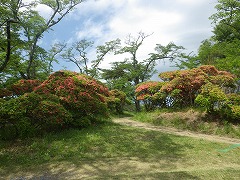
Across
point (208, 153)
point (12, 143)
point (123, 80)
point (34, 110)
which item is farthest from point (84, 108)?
point (123, 80)

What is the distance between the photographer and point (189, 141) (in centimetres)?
894

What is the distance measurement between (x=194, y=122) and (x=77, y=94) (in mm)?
6556

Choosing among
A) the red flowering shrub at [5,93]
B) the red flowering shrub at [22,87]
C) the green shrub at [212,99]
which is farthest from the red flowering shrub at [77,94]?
the green shrub at [212,99]

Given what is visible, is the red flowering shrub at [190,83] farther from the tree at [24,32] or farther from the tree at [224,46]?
the tree at [24,32]

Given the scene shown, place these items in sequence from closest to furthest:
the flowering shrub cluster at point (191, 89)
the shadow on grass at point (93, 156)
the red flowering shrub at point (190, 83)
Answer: the shadow on grass at point (93, 156) < the flowering shrub cluster at point (191, 89) < the red flowering shrub at point (190, 83)

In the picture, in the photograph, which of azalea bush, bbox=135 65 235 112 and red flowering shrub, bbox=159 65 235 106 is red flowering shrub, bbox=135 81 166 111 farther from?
red flowering shrub, bbox=159 65 235 106

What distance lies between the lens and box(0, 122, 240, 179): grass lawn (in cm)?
563

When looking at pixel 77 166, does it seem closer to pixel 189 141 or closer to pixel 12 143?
pixel 12 143

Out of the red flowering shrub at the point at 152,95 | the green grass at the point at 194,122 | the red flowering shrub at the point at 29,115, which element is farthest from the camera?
the red flowering shrub at the point at 152,95

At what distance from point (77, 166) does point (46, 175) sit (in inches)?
35.6

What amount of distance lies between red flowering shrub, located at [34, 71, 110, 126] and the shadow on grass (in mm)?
1146

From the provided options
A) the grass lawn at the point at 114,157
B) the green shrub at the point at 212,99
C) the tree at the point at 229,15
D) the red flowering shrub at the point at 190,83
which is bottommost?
the grass lawn at the point at 114,157

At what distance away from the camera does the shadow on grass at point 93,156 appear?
583 cm

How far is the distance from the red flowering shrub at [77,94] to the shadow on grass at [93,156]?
45.1 inches
